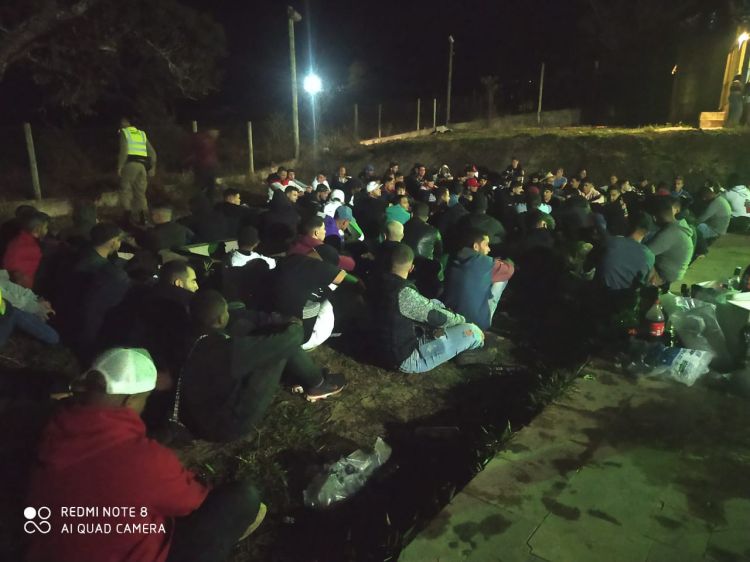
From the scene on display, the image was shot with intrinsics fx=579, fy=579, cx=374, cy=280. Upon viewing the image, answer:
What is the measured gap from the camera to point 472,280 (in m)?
5.66

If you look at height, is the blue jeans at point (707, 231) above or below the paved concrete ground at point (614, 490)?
above

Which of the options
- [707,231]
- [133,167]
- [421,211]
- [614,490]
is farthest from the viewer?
Result: [133,167]

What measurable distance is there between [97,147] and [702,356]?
13.7m

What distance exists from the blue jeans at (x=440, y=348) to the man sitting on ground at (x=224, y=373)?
56.5 inches

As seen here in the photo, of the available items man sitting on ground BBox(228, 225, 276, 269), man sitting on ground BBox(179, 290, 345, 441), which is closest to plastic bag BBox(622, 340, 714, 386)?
man sitting on ground BBox(179, 290, 345, 441)

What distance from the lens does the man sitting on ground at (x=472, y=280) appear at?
223 inches

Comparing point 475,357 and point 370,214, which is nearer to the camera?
point 475,357

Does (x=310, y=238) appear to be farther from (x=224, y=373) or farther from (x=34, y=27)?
(x=34, y=27)

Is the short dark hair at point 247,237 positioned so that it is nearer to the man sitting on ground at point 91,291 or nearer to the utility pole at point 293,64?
the man sitting on ground at point 91,291

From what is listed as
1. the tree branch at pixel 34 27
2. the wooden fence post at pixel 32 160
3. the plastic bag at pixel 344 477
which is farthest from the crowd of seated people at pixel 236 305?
the tree branch at pixel 34 27

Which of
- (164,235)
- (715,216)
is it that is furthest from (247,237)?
(715,216)

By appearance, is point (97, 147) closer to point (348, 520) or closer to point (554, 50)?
point (348, 520)

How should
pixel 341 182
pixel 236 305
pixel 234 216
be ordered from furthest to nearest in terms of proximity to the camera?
pixel 341 182
pixel 234 216
pixel 236 305

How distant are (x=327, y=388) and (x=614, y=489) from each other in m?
2.32
